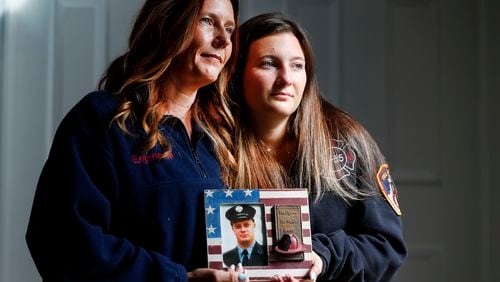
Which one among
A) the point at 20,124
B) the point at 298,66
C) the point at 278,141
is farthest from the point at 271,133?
the point at 20,124

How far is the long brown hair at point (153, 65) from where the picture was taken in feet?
4.13

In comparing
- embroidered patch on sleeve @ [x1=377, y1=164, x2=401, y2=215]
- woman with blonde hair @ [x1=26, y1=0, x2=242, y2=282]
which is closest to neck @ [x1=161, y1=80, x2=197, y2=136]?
woman with blonde hair @ [x1=26, y1=0, x2=242, y2=282]

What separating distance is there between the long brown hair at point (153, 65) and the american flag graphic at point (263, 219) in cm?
12

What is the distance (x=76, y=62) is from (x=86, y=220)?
82 cm

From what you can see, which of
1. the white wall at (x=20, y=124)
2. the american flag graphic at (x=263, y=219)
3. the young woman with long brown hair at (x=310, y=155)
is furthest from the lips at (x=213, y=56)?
the white wall at (x=20, y=124)

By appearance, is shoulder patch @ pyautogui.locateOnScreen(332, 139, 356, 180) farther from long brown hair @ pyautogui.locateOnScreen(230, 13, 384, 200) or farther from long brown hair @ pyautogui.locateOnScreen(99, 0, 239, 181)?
long brown hair @ pyautogui.locateOnScreen(99, 0, 239, 181)

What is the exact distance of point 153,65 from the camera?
4.25 ft

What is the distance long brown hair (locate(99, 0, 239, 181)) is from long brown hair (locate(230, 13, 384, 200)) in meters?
0.05

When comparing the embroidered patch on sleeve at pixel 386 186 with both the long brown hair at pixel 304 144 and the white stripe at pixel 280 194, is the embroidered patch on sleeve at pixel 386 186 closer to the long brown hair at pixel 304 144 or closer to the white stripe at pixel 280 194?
the long brown hair at pixel 304 144

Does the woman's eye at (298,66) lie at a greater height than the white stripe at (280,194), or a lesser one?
A: greater

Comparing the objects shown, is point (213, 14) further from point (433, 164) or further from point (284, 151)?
point (433, 164)

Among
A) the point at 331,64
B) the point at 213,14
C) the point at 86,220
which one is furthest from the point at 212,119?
the point at 331,64

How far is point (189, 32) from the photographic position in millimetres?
1268

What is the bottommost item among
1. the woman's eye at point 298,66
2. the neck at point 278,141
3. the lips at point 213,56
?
the neck at point 278,141
